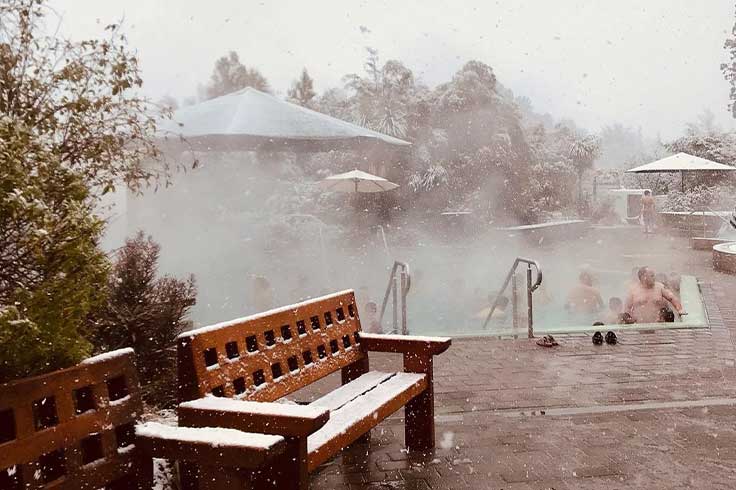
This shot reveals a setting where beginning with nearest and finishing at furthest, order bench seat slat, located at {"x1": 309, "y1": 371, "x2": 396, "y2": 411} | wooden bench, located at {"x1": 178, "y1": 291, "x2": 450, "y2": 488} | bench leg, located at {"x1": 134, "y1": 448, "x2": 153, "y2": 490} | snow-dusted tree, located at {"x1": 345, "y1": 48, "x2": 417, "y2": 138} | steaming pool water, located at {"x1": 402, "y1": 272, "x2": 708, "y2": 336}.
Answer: bench leg, located at {"x1": 134, "y1": 448, "x2": 153, "y2": 490}
wooden bench, located at {"x1": 178, "y1": 291, "x2": 450, "y2": 488}
bench seat slat, located at {"x1": 309, "y1": 371, "x2": 396, "y2": 411}
steaming pool water, located at {"x1": 402, "y1": 272, "x2": 708, "y2": 336}
snow-dusted tree, located at {"x1": 345, "y1": 48, "x2": 417, "y2": 138}

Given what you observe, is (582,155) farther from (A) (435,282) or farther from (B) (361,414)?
(B) (361,414)

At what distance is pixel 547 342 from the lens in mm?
5867

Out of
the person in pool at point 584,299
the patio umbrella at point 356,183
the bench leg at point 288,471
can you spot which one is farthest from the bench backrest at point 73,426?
the patio umbrella at point 356,183

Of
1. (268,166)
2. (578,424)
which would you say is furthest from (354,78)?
(578,424)

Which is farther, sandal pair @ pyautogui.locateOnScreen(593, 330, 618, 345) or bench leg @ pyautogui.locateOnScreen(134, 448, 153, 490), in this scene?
sandal pair @ pyautogui.locateOnScreen(593, 330, 618, 345)

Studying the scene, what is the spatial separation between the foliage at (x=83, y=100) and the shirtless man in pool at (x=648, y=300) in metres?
6.05

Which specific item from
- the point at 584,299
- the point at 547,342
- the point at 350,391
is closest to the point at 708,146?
the point at 584,299

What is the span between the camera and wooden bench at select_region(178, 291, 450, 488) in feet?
6.68

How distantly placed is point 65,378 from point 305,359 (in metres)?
1.34

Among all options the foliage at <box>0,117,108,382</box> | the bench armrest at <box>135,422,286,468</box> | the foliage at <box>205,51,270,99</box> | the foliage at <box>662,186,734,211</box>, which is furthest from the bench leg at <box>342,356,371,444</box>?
the foliage at <box>205,51,270,99</box>

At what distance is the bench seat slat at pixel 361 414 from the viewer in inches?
91.4

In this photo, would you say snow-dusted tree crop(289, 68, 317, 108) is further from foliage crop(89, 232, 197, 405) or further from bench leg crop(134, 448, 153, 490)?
bench leg crop(134, 448, 153, 490)

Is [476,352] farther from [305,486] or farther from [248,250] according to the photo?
[248,250]

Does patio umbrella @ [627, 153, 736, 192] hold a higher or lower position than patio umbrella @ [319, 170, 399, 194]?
higher
